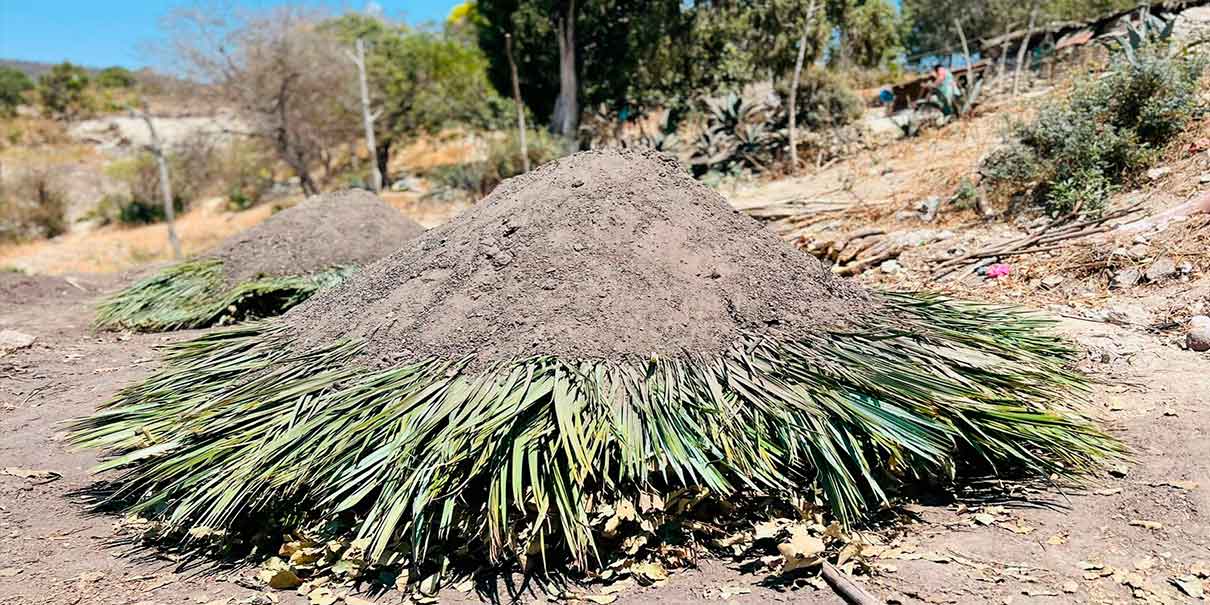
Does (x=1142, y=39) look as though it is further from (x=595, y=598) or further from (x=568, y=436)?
(x=595, y=598)

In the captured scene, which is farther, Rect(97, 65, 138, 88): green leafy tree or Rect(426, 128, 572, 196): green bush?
Rect(97, 65, 138, 88): green leafy tree

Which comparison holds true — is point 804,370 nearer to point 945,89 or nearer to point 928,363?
point 928,363

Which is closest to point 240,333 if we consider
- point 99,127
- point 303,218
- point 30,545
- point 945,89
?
point 30,545

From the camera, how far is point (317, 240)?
21.6 ft

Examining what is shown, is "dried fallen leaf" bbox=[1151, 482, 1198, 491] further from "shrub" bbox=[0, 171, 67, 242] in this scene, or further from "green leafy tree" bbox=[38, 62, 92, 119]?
"green leafy tree" bbox=[38, 62, 92, 119]

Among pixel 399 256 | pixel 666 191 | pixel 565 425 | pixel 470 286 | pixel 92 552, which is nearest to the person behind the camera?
pixel 565 425

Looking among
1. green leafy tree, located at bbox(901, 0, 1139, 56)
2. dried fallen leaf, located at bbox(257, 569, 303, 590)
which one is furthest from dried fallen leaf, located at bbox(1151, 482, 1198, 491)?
green leafy tree, located at bbox(901, 0, 1139, 56)

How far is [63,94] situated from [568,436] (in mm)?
33926

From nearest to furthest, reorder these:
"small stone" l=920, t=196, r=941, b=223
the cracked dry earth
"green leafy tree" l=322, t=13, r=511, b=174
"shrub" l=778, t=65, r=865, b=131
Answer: the cracked dry earth, "small stone" l=920, t=196, r=941, b=223, "shrub" l=778, t=65, r=865, b=131, "green leafy tree" l=322, t=13, r=511, b=174

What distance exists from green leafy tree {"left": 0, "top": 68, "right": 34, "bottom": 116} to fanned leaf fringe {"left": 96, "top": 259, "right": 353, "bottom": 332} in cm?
2820

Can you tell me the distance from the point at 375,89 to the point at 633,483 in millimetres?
15801

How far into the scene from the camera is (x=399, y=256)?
3930 millimetres

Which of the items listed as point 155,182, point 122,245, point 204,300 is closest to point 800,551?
point 204,300

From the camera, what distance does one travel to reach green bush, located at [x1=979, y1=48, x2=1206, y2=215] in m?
6.26
